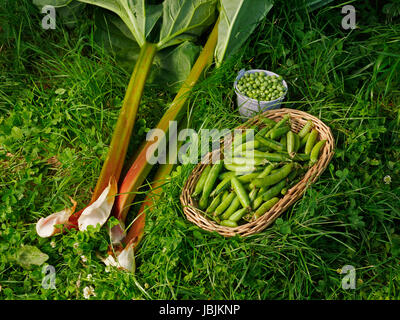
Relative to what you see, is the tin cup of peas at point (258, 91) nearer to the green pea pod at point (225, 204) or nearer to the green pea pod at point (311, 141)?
the green pea pod at point (311, 141)

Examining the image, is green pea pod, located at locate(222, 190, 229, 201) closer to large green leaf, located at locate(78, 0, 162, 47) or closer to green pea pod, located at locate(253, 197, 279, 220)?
green pea pod, located at locate(253, 197, 279, 220)

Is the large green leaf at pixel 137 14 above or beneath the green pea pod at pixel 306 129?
above

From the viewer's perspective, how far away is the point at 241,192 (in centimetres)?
285

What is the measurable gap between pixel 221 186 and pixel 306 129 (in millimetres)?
815

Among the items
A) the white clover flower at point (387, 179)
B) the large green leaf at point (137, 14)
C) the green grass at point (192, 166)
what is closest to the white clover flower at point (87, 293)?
the green grass at point (192, 166)

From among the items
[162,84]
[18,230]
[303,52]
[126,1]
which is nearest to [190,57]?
[162,84]

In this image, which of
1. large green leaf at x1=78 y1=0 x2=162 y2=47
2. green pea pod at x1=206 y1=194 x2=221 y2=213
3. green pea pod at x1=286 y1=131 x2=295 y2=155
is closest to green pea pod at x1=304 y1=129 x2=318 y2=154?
green pea pod at x1=286 y1=131 x2=295 y2=155

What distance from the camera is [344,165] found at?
10.3 ft

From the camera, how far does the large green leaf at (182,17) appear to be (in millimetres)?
3475

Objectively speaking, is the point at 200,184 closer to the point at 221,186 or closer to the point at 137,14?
A: the point at 221,186

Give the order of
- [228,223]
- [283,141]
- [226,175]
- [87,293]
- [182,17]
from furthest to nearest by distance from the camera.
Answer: [182,17]
[283,141]
[226,175]
[228,223]
[87,293]

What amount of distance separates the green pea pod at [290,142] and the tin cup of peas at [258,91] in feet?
1.03

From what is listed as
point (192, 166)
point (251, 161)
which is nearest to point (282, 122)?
point (251, 161)

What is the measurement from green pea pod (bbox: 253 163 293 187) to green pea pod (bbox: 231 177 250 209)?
0.10 metres
